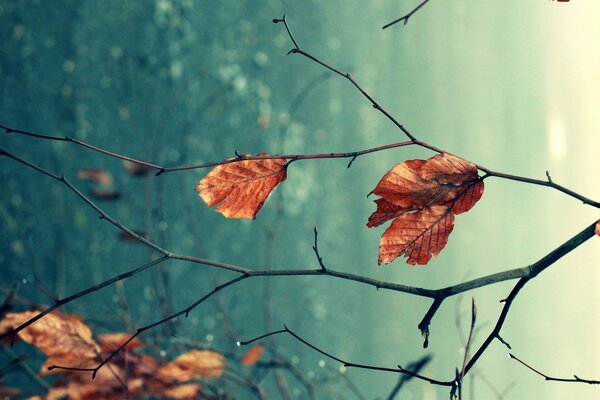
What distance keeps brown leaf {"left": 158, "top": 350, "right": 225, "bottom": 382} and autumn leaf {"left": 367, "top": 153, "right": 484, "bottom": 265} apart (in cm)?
41

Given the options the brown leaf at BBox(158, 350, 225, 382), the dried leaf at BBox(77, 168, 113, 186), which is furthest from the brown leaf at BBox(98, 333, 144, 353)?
the dried leaf at BBox(77, 168, 113, 186)

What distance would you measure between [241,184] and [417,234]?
115 mm

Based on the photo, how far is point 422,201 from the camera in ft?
1.18

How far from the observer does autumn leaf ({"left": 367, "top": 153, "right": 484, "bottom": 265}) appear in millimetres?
352

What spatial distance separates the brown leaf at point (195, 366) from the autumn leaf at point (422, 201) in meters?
0.41

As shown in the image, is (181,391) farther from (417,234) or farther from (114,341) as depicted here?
(417,234)

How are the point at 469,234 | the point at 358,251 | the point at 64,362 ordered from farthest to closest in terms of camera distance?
the point at 469,234, the point at 358,251, the point at 64,362

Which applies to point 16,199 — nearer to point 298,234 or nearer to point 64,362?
point 298,234

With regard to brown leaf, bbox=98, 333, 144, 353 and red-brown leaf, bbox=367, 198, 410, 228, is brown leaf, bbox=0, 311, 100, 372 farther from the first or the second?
red-brown leaf, bbox=367, 198, 410, 228

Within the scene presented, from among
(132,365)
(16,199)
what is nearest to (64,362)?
(132,365)

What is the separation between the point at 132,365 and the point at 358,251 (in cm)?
161

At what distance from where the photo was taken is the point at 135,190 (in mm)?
1882

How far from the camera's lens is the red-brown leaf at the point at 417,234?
37cm

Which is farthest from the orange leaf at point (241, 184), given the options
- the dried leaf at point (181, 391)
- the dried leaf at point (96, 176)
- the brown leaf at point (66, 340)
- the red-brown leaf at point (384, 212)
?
the dried leaf at point (96, 176)
